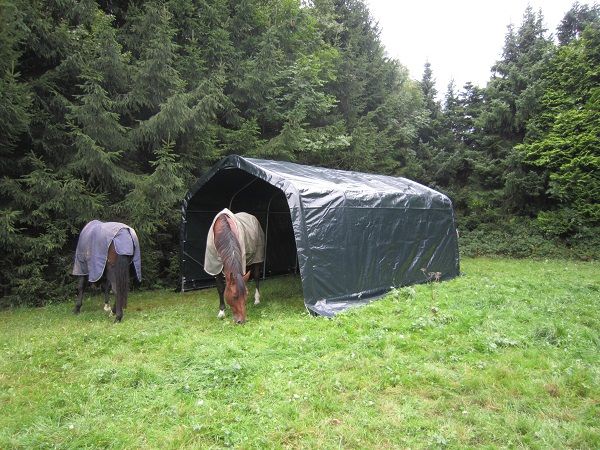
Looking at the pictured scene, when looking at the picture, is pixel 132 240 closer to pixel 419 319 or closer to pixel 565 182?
pixel 419 319

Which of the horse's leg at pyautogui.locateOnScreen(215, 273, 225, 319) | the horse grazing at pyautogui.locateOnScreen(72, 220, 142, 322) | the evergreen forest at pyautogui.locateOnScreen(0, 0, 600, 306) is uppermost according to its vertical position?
the evergreen forest at pyautogui.locateOnScreen(0, 0, 600, 306)

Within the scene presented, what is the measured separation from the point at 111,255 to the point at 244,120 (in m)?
6.15

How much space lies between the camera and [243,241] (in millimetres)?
6156

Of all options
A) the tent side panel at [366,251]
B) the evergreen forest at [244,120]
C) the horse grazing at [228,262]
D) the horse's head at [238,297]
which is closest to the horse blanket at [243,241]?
the horse grazing at [228,262]

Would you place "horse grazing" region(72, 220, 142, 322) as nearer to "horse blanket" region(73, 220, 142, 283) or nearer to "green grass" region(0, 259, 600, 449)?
"horse blanket" region(73, 220, 142, 283)

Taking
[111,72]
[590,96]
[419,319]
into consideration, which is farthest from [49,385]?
[590,96]

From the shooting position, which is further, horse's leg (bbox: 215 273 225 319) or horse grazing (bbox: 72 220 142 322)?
horse's leg (bbox: 215 273 225 319)

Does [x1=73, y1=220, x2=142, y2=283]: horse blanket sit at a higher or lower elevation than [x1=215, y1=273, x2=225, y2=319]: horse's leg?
higher

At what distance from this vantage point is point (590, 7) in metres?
17.1

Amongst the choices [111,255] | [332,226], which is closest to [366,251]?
[332,226]

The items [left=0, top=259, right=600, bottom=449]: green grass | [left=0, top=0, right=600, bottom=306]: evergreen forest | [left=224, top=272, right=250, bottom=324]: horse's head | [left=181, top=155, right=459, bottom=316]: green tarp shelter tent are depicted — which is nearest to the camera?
[left=0, top=259, right=600, bottom=449]: green grass

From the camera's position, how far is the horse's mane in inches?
221

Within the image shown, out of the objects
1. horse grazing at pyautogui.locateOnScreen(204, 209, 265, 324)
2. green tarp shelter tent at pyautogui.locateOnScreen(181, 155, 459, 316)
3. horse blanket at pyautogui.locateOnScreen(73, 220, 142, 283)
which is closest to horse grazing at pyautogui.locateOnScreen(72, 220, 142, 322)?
horse blanket at pyautogui.locateOnScreen(73, 220, 142, 283)

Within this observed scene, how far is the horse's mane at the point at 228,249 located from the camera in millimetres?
5609
